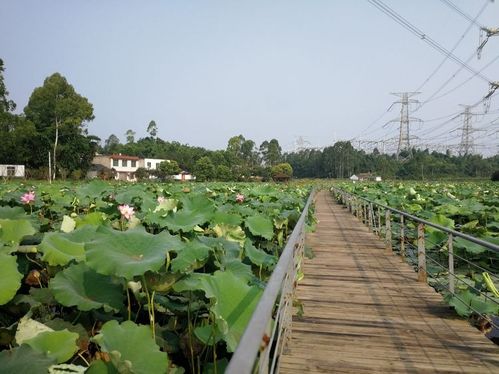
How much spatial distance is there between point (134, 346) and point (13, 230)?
1174mm

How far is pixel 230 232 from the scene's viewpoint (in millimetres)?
2939

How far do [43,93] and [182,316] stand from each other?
1341 inches

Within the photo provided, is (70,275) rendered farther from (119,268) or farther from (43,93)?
(43,93)

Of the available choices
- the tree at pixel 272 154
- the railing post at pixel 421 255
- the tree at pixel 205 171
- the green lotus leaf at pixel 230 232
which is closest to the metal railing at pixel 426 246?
the railing post at pixel 421 255

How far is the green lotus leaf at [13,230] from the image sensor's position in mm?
2025

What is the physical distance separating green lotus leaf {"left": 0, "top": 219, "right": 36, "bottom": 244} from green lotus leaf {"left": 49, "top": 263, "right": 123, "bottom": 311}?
61cm

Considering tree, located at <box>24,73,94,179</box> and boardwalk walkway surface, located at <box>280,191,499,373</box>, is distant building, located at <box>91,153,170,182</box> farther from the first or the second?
boardwalk walkway surface, located at <box>280,191,499,373</box>

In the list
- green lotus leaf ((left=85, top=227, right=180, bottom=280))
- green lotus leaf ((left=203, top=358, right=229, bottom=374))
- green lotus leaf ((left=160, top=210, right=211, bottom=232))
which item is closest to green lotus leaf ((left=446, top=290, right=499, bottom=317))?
green lotus leaf ((left=160, top=210, right=211, bottom=232))

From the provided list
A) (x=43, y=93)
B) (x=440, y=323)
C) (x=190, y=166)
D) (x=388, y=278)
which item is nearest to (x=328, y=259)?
(x=388, y=278)

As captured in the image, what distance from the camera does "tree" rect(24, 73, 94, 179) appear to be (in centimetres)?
3156

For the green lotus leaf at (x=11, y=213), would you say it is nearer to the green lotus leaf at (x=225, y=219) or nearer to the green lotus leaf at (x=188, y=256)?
the green lotus leaf at (x=225, y=219)

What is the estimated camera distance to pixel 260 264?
2391 mm

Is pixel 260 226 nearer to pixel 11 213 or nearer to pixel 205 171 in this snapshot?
pixel 11 213

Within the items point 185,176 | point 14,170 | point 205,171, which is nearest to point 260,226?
point 14,170
